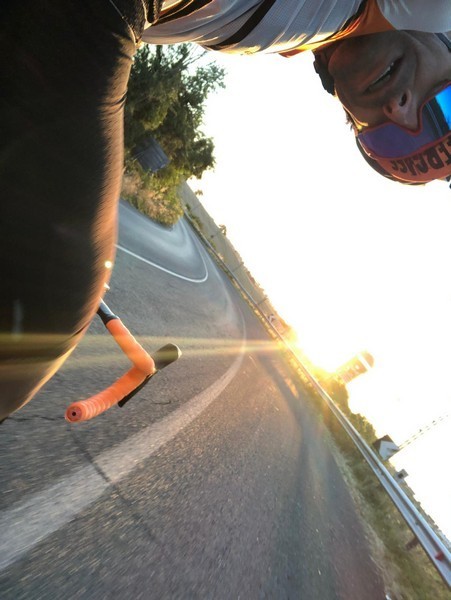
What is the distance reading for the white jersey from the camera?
894 mm

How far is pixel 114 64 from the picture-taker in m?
0.61

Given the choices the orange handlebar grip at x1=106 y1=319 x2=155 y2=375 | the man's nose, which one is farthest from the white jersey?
the orange handlebar grip at x1=106 y1=319 x2=155 y2=375

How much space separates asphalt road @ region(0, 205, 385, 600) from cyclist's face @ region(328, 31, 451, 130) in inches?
95.8

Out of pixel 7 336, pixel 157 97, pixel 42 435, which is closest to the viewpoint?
pixel 7 336

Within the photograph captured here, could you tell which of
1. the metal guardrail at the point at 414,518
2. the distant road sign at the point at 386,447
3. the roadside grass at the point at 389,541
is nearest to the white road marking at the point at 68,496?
the roadside grass at the point at 389,541

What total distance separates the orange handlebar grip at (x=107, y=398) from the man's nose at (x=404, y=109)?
142 centimetres

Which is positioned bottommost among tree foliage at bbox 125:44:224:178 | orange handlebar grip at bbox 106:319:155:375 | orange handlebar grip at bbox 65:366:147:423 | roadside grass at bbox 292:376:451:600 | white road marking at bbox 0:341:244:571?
white road marking at bbox 0:341:244:571

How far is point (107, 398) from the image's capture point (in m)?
1.01

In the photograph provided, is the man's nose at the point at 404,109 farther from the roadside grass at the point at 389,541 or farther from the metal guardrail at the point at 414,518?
the metal guardrail at the point at 414,518

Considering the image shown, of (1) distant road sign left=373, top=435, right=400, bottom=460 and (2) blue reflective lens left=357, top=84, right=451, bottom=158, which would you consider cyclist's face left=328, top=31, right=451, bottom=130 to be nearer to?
(2) blue reflective lens left=357, top=84, right=451, bottom=158

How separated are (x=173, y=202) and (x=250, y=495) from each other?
18.8 metres

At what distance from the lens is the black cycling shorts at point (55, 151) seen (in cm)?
54

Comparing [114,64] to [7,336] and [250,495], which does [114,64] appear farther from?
[250,495]

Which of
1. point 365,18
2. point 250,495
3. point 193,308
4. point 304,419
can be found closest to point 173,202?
point 193,308
